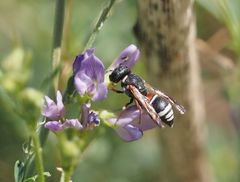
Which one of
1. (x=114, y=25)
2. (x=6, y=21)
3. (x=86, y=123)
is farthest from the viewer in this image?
(x=6, y=21)

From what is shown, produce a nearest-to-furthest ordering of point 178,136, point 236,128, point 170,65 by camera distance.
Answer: point 170,65, point 178,136, point 236,128

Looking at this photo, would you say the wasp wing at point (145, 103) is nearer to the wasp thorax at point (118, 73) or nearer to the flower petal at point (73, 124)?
the wasp thorax at point (118, 73)

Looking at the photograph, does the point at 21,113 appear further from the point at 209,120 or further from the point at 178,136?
the point at 209,120

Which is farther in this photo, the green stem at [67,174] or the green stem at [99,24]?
the green stem at [99,24]

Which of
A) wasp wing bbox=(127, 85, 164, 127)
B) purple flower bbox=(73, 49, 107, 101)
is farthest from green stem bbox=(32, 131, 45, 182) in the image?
wasp wing bbox=(127, 85, 164, 127)

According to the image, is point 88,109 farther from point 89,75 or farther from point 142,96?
point 142,96

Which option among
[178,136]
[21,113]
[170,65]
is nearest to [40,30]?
[178,136]

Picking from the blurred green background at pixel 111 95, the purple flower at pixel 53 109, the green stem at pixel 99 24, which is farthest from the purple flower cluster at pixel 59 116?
the blurred green background at pixel 111 95
